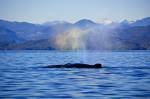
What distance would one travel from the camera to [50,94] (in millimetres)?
31469

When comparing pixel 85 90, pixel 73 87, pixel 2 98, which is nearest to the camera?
pixel 2 98

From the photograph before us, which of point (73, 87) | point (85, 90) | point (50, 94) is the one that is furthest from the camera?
point (73, 87)

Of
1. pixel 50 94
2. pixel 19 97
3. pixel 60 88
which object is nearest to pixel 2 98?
pixel 19 97

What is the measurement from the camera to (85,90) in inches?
1355

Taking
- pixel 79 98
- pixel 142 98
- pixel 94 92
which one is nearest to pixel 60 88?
pixel 94 92

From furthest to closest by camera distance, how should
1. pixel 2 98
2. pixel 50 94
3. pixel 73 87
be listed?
pixel 73 87 → pixel 50 94 → pixel 2 98

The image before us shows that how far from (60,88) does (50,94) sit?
4.33 meters

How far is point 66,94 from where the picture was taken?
31578mm

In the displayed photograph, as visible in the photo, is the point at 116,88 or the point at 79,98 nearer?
the point at 79,98

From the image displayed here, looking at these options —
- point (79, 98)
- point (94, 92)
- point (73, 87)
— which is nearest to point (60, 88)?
point (73, 87)

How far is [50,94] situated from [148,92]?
27.3 feet

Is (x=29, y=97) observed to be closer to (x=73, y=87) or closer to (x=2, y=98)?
→ (x=2, y=98)

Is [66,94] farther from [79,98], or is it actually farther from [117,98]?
[117,98]

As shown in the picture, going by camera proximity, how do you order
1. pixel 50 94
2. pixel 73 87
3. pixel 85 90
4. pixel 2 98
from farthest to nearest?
pixel 73 87 → pixel 85 90 → pixel 50 94 → pixel 2 98
